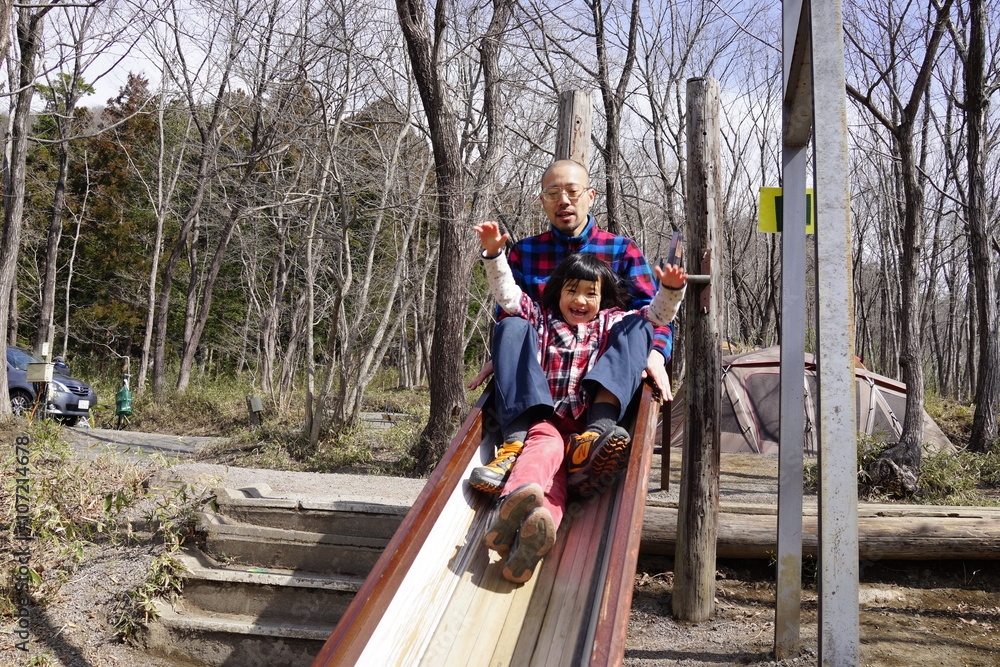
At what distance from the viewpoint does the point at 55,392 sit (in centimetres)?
1177

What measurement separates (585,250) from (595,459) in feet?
4.02

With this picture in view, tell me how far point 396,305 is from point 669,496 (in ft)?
50.5

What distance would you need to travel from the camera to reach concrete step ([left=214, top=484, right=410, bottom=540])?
4.43m

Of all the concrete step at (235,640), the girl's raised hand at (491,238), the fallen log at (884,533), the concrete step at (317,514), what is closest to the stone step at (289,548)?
the concrete step at (317,514)

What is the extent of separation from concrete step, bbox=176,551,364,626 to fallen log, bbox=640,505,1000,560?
1.82 metres

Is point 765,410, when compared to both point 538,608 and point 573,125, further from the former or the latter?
point 538,608

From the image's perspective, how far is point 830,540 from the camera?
1920 mm

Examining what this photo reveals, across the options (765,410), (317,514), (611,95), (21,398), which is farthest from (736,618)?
(21,398)

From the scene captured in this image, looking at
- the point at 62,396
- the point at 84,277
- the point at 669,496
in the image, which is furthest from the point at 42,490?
the point at 84,277

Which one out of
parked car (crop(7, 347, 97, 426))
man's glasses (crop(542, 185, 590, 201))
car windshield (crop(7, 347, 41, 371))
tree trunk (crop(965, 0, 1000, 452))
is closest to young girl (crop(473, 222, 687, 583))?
man's glasses (crop(542, 185, 590, 201))

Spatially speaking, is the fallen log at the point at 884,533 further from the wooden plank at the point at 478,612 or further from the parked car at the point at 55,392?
the parked car at the point at 55,392

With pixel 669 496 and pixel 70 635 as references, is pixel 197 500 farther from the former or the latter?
pixel 669 496

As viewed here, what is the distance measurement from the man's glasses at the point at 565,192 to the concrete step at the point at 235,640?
2578mm

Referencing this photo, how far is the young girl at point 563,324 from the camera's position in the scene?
9.34 feet
